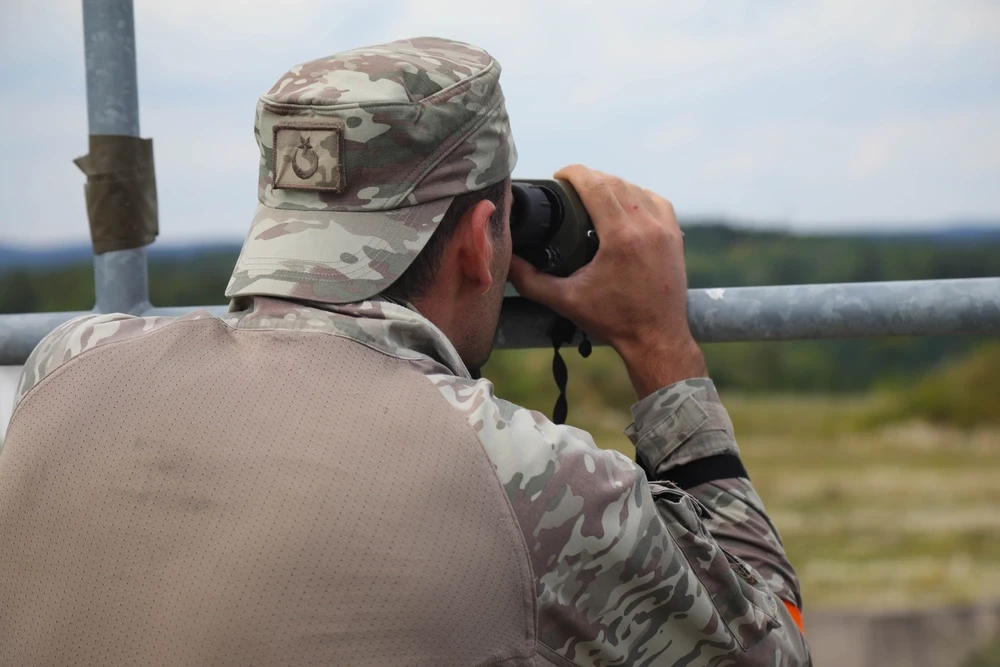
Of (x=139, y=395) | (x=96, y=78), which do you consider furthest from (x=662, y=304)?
(x=96, y=78)

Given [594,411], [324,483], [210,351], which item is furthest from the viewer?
[594,411]

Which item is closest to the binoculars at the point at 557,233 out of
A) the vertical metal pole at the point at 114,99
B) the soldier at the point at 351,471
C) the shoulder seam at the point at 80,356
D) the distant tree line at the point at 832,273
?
the soldier at the point at 351,471

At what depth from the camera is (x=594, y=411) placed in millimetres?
20531

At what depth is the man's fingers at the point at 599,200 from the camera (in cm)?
159

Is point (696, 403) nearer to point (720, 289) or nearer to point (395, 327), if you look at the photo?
point (720, 289)

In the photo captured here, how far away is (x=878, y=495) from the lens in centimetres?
2644

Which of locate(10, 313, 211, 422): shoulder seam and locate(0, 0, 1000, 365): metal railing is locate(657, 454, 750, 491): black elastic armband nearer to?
locate(0, 0, 1000, 365): metal railing

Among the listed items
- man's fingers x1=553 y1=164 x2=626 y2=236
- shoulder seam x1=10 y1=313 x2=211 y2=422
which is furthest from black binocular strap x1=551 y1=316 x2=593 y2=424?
shoulder seam x1=10 y1=313 x2=211 y2=422

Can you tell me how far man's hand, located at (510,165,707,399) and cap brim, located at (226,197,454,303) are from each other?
1.11 ft

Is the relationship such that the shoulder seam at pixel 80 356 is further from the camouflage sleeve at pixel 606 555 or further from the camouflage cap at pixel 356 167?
the camouflage sleeve at pixel 606 555

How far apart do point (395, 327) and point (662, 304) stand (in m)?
0.51

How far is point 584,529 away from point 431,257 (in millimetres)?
407

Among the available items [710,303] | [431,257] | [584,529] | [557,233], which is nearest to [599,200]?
[557,233]

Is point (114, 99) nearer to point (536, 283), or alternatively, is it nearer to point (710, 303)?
point (536, 283)
